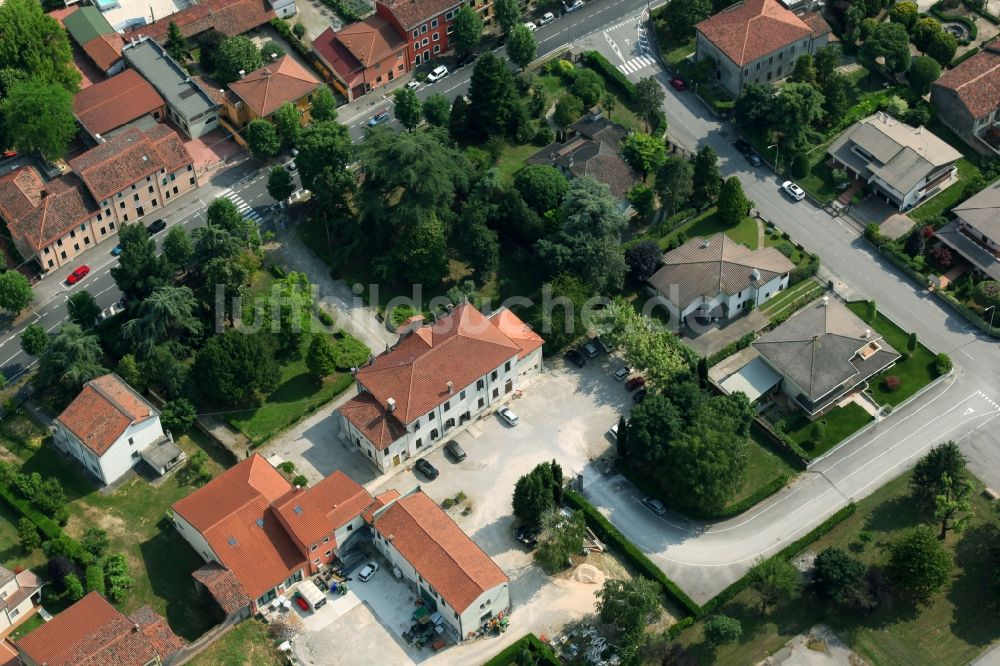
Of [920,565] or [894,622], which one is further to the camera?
[894,622]

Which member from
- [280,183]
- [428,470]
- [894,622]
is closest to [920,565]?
[894,622]

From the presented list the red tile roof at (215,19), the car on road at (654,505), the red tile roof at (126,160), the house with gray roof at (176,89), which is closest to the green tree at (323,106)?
the house with gray roof at (176,89)

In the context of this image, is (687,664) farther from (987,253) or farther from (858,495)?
(987,253)

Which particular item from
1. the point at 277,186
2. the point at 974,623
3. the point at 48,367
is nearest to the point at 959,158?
the point at 974,623

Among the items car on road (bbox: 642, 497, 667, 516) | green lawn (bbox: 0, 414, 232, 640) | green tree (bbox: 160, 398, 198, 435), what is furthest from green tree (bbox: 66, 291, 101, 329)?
car on road (bbox: 642, 497, 667, 516)

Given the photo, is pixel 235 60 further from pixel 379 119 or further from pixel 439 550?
pixel 439 550

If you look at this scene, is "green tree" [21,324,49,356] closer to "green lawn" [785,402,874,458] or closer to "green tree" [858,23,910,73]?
"green lawn" [785,402,874,458]
